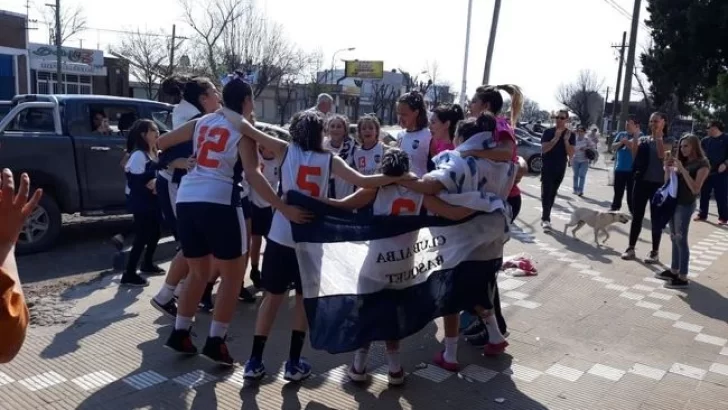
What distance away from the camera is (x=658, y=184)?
8391 millimetres

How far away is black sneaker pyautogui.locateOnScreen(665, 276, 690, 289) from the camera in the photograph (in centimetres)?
708

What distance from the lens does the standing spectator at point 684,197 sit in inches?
276

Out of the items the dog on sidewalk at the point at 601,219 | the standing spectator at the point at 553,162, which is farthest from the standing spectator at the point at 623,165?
the dog on sidewalk at the point at 601,219

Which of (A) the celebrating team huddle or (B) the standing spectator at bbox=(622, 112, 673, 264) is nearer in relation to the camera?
(A) the celebrating team huddle

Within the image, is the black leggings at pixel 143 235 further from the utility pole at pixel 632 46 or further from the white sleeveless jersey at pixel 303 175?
the utility pole at pixel 632 46

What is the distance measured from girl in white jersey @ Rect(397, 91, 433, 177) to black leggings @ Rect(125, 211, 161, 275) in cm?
279

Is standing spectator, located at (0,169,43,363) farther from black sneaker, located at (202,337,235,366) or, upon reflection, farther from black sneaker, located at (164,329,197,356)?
black sneaker, located at (164,329,197,356)

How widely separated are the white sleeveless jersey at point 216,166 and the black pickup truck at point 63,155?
4382 millimetres

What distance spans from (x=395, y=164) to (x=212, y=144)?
4.14 ft

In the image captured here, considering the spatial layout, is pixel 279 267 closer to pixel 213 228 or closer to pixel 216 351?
pixel 213 228

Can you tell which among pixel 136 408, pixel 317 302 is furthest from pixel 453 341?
pixel 136 408

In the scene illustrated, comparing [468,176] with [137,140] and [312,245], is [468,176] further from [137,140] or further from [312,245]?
[137,140]

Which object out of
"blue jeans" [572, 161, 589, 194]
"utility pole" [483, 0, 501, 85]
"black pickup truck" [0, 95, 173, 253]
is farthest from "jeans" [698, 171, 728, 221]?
"black pickup truck" [0, 95, 173, 253]

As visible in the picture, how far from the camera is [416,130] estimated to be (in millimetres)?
5422
